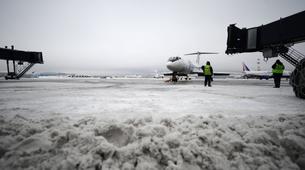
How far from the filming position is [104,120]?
2.53m

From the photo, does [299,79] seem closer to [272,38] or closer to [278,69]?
[278,69]

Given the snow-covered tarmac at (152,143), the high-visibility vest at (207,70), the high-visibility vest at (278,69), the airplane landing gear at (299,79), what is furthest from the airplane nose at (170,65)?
the snow-covered tarmac at (152,143)

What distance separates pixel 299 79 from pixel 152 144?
17.8 feet

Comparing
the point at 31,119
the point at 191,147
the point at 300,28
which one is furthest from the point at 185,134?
the point at 300,28

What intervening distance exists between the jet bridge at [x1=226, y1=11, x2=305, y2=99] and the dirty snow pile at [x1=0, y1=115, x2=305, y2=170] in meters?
16.8

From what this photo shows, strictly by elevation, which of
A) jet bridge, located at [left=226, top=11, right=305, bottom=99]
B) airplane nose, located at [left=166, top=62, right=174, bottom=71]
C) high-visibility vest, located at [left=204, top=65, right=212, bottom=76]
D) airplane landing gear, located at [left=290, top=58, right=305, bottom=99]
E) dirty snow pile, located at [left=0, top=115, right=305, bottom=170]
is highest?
jet bridge, located at [left=226, top=11, right=305, bottom=99]

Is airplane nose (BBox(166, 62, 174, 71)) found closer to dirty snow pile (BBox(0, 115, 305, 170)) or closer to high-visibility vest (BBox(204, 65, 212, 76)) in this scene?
high-visibility vest (BBox(204, 65, 212, 76))

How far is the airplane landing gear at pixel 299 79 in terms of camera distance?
4.64 m

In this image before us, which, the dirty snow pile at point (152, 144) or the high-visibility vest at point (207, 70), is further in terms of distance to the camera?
the high-visibility vest at point (207, 70)

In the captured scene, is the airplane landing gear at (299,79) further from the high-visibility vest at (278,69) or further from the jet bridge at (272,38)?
the jet bridge at (272,38)

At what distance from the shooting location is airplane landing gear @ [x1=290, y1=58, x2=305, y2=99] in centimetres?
464

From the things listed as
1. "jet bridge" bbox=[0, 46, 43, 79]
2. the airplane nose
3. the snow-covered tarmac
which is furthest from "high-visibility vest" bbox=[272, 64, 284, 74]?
"jet bridge" bbox=[0, 46, 43, 79]

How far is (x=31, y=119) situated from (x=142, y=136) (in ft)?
6.36

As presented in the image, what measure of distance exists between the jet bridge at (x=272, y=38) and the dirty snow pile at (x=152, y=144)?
55.0 feet
